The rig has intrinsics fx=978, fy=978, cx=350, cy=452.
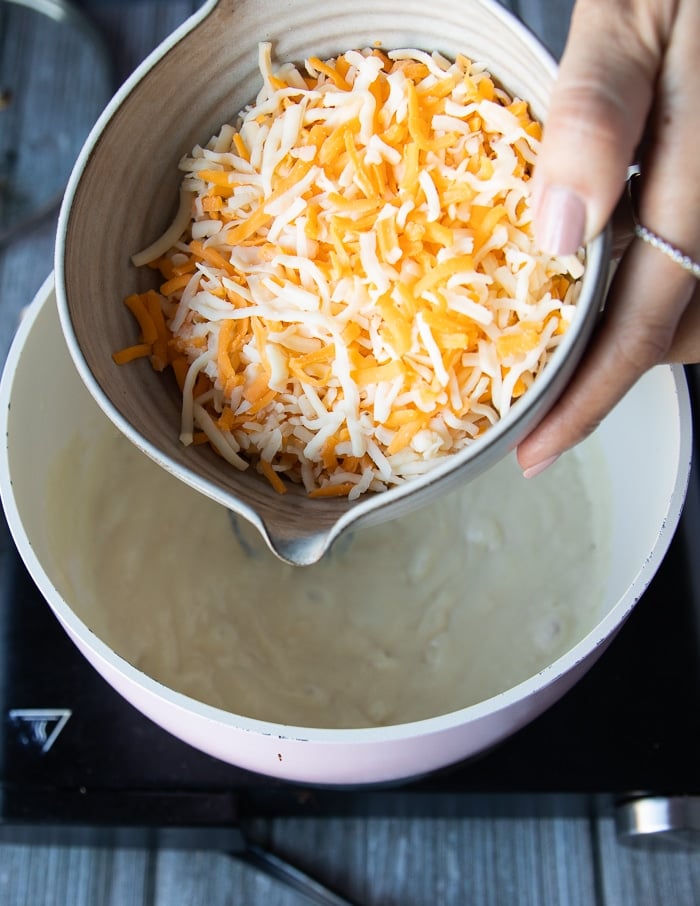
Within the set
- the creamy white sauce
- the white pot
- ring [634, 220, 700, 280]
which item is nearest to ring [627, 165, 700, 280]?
ring [634, 220, 700, 280]

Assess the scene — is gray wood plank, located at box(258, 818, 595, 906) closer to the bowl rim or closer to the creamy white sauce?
the creamy white sauce

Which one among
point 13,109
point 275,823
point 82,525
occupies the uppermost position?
Result: point 13,109

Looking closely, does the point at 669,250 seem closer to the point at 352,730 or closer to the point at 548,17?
the point at 352,730

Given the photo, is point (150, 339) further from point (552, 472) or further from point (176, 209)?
point (552, 472)

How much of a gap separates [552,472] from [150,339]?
0.39 metres

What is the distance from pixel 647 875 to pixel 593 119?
69 cm

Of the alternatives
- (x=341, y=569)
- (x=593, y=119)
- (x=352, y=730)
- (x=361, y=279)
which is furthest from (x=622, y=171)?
(x=341, y=569)

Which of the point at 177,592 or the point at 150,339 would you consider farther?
the point at 177,592

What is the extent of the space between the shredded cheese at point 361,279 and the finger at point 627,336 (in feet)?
0.09

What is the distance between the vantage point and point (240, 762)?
0.69 m

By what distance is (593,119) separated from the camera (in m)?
0.48

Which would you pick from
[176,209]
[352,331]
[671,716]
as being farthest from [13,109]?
[671,716]

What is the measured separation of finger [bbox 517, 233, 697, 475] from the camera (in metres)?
0.56

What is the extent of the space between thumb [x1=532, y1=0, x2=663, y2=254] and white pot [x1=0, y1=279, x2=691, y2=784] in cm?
25
